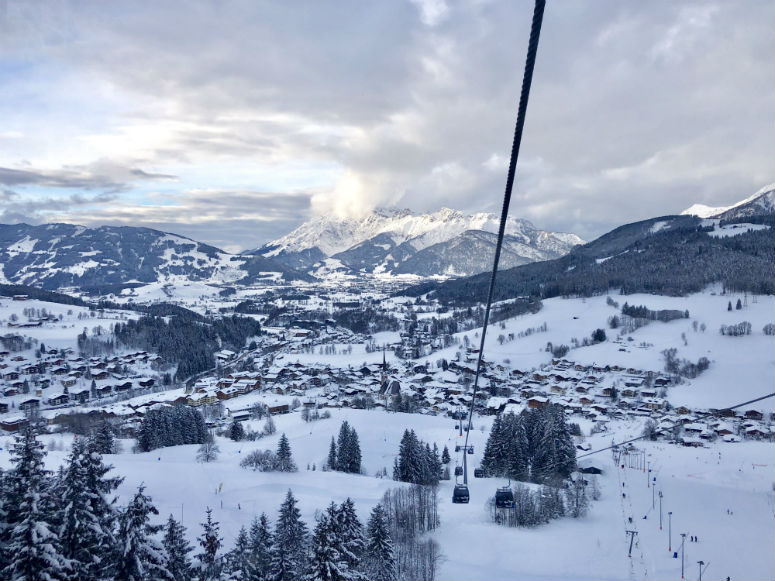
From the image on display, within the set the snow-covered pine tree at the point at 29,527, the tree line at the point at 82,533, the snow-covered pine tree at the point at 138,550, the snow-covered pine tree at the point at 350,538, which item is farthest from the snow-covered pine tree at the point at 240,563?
the snow-covered pine tree at the point at 29,527

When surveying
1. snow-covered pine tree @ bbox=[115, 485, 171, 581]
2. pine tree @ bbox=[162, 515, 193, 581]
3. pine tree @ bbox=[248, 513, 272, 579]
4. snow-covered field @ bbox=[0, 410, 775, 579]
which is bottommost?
snow-covered field @ bbox=[0, 410, 775, 579]

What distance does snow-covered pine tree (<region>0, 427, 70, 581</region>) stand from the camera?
282 inches

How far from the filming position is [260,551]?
525 inches

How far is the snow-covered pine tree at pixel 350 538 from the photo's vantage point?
38.5 ft

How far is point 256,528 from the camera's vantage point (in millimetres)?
14016

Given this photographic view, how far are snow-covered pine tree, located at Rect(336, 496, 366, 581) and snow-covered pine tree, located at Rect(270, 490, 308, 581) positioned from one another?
121 cm

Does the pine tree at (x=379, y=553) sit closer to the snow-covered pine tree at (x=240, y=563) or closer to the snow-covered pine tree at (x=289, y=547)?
the snow-covered pine tree at (x=289, y=547)

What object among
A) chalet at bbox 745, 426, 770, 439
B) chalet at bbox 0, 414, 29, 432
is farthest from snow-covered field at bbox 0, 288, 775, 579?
chalet at bbox 0, 414, 29, 432

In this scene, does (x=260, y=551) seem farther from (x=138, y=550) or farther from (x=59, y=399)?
(x=59, y=399)

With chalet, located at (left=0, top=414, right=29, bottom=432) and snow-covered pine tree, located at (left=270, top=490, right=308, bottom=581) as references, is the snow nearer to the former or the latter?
snow-covered pine tree, located at (left=270, top=490, right=308, bottom=581)

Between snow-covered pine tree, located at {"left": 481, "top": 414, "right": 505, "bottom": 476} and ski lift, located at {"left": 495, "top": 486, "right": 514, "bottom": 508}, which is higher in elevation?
ski lift, located at {"left": 495, "top": 486, "right": 514, "bottom": 508}

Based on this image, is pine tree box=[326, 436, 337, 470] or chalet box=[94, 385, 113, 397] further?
chalet box=[94, 385, 113, 397]

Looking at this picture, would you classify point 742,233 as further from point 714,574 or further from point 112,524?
point 112,524

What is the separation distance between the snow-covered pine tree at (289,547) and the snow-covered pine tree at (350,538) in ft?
3.97
